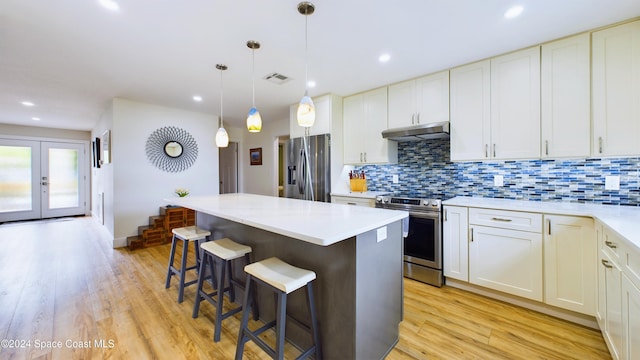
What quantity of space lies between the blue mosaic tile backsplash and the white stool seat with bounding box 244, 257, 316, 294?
7.74ft

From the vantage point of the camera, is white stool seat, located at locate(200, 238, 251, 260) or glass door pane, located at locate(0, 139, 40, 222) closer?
white stool seat, located at locate(200, 238, 251, 260)

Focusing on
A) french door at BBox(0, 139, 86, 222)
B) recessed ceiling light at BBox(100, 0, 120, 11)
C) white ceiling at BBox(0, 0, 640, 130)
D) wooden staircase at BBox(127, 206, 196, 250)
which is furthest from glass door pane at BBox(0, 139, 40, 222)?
recessed ceiling light at BBox(100, 0, 120, 11)

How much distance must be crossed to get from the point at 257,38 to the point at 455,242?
8.89 ft

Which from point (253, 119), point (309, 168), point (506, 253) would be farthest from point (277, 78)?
point (506, 253)

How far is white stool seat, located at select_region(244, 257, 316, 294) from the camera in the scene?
1367 mm

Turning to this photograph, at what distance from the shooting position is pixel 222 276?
1.79 metres

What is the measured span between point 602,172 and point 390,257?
220 centimetres

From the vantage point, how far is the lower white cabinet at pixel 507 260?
216 centimetres

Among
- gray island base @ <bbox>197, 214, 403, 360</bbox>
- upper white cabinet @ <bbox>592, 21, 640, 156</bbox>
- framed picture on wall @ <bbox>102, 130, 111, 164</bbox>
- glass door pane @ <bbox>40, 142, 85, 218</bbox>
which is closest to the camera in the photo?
gray island base @ <bbox>197, 214, 403, 360</bbox>

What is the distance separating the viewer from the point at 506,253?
90.2 inches

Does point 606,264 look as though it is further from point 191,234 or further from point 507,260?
point 191,234

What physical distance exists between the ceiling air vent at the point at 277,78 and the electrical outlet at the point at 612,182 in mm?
3309

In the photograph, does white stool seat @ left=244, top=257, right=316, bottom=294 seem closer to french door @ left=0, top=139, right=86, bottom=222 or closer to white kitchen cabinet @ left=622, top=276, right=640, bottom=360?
white kitchen cabinet @ left=622, top=276, right=640, bottom=360

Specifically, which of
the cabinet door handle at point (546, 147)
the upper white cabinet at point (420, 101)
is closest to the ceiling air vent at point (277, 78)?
the upper white cabinet at point (420, 101)
